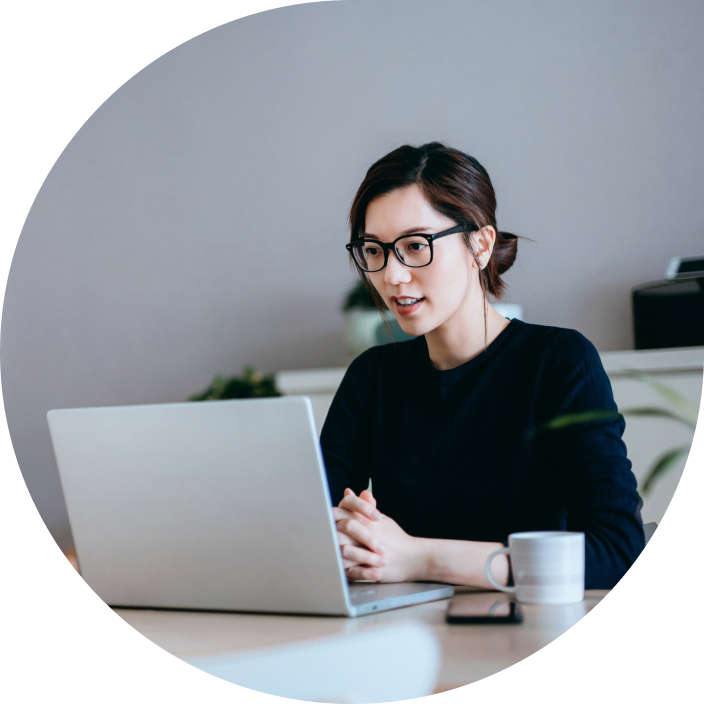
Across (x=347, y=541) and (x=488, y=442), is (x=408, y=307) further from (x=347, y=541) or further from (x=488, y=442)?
(x=347, y=541)

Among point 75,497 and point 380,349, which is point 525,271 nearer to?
point 380,349

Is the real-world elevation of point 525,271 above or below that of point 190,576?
above

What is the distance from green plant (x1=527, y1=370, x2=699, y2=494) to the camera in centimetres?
53

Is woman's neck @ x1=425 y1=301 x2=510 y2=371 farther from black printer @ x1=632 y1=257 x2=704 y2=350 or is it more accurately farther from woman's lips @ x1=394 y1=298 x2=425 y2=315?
black printer @ x1=632 y1=257 x2=704 y2=350

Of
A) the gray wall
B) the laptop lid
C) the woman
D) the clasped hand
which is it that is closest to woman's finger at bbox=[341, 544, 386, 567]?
the clasped hand

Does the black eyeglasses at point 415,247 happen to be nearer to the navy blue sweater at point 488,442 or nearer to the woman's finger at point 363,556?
the navy blue sweater at point 488,442

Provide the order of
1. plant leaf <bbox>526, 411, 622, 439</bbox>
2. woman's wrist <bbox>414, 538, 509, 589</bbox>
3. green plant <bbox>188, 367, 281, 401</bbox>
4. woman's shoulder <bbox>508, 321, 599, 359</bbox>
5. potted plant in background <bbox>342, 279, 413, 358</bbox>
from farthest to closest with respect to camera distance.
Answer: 1. green plant <bbox>188, 367, 281, 401</bbox>
2. potted plant in background <bbox>342, 279, 413, 358</bbox>
3. woman's shoulder <bbox>508, 321, 599, 359</bbox>
4. plant leaf <bbox>526, 411, 622, 439</bbox>
5. woman's wrist <bbox>414, 538, 509, 589</bbox>

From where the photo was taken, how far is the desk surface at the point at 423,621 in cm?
57

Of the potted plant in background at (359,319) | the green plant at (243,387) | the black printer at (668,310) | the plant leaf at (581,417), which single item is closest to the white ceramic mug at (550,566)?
the plant leaf at (581,417)

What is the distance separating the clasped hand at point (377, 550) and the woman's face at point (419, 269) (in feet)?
1.37

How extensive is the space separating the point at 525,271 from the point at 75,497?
944 mm

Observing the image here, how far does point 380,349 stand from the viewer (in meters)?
1.29

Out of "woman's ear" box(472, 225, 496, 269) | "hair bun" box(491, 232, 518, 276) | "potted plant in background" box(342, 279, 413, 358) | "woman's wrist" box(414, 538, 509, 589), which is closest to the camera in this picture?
"woman's wrist" box(414, 538, 509, 589)

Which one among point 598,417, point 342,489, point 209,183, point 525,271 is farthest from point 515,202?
point 209,183
